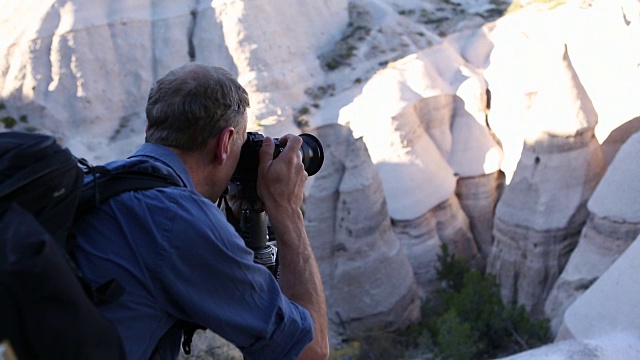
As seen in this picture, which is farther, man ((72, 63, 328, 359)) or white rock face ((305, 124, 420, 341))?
white rock face ((305, 124, 420, 341))

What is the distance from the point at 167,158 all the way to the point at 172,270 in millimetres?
310

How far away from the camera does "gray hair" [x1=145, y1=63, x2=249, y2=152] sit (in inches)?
61.8

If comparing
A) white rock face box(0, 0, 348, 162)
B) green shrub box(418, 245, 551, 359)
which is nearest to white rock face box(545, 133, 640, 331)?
green shrub box(418, 245, 551, 359)

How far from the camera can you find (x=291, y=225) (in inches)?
68.6

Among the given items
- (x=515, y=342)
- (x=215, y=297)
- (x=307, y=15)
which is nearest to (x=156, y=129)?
(x=215, y=297)

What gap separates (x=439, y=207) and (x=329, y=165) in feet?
10.7

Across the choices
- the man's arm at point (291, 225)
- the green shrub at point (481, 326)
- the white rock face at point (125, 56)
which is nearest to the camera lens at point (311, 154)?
the man's arm at point (291, 225)

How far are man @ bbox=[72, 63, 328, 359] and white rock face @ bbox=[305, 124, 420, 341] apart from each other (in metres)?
8.34

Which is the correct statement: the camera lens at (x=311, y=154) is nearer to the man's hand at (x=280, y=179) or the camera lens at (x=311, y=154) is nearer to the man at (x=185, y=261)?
the man's hand at (x=280, y=179)

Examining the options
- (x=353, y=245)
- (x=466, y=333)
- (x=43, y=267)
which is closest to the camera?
(x=43, y=267)

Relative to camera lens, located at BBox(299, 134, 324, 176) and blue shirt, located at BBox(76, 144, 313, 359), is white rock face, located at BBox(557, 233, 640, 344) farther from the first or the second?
blue shirt, located at BBox(76, 144, 313, 359)

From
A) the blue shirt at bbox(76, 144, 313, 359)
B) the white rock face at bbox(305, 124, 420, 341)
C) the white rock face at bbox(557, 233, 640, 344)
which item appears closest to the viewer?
the blue shirt at bbox(76, 144, 313, 359)

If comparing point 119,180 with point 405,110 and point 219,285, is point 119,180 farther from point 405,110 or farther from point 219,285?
point 405,110

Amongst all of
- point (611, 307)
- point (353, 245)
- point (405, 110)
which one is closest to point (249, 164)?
point (611, 307)
